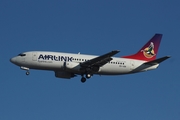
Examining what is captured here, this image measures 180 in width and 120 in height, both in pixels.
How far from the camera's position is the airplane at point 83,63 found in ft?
227

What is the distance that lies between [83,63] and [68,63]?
2.29 metres

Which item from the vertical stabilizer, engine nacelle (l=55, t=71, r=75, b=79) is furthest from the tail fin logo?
engine nacelle (l=55, t=71, r=75, b=79)

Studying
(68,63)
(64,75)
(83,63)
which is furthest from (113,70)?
(64,75)

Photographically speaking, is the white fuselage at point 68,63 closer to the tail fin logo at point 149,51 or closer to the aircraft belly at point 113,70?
the aircraft belly at point 113,70

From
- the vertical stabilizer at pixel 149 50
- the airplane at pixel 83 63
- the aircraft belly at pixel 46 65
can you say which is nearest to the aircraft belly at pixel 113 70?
the airplane at pixel 83 63

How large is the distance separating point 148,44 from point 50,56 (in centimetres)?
1804

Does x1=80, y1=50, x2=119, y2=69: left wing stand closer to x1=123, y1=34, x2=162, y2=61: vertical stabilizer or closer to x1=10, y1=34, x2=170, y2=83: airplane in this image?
x1=10, y1=34, x2=170, y2=83: airplane

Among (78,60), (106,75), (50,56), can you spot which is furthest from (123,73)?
(50,56)

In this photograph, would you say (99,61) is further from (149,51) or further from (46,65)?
(149,51)

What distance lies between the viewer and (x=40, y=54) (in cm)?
6994

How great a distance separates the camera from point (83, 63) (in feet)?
228

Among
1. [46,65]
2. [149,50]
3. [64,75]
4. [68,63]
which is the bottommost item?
[64,75]

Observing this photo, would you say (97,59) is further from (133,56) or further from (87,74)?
(133,56)

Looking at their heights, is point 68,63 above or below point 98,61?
below
